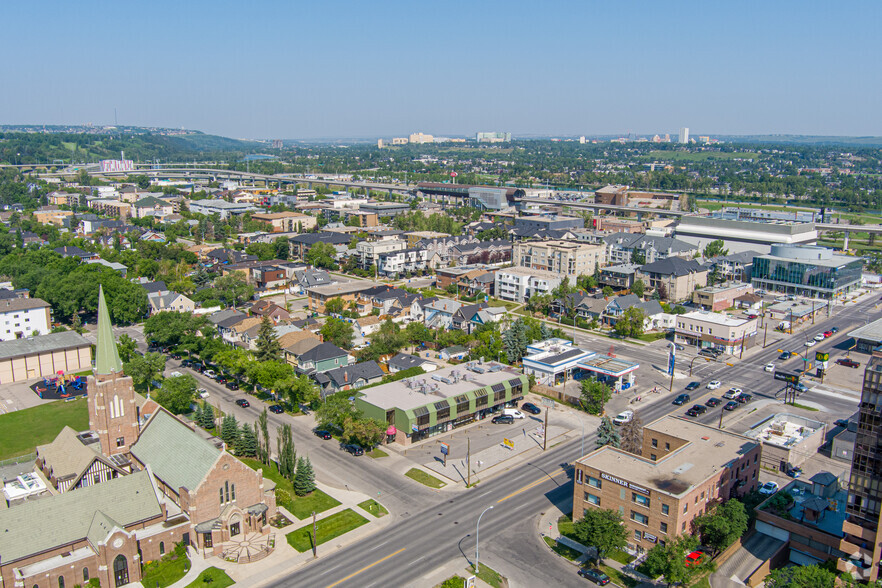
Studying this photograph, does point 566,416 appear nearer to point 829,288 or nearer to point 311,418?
point 311,418

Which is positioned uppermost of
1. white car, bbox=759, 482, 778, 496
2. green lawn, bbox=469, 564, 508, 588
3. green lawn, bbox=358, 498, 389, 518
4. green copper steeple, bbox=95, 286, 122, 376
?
green copper steeple, bbox=95, 286, 122, 376

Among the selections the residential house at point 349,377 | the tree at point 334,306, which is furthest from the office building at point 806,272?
the residential house at point 349,377

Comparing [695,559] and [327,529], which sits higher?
[695,559]

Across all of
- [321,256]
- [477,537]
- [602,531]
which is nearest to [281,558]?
[477,537]

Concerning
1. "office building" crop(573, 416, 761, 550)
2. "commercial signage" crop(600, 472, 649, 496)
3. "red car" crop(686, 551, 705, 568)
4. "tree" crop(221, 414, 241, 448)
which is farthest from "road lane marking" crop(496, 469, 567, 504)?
"tree" crop(221, 414, 241, 448)

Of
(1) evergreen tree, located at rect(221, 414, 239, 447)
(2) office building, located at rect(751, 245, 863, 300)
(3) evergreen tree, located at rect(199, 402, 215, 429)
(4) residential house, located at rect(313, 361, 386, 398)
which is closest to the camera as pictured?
(1) evergreen tree, located at rect(221, 414, 239, 447)

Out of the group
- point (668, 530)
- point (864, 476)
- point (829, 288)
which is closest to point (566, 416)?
point (668, 530)

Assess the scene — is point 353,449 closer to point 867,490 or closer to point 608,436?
point 608,436

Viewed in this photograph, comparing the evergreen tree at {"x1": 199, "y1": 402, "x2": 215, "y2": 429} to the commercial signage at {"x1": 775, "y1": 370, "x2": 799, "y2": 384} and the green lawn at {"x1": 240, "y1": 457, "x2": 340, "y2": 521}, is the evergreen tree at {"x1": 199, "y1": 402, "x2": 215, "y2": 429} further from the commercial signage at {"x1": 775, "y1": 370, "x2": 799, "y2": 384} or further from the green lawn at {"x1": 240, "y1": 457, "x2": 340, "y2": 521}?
the commercial signage at {"x1": 775, "y1": 370, "x2": 799, "y2": 384}
